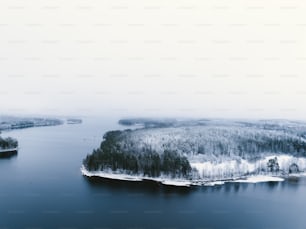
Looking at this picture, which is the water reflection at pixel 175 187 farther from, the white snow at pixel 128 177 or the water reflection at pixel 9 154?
the water reflection at pixel 9 154

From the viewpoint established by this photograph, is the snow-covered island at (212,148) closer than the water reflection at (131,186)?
Yes

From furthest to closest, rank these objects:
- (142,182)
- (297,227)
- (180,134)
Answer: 1. (142,182)
2. (180,134)
3. (297,227)

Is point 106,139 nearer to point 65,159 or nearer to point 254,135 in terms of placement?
point 65,159

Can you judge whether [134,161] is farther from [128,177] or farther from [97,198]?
[97,198]

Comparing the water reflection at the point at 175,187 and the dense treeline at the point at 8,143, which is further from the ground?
the dense treeline at the point at 8,143

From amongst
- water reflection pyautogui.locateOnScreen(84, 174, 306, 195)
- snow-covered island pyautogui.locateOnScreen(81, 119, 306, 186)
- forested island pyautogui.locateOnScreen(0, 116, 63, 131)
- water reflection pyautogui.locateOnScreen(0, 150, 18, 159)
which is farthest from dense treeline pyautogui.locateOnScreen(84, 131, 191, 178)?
water reflection pyautogui.locateOnScreen(0, 150, 18, 159)

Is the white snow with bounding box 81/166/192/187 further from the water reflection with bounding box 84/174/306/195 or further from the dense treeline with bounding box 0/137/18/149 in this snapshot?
the dense treeline with bounding box 0/137/18/149

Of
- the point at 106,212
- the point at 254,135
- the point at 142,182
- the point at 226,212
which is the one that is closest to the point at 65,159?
the point at 106,212

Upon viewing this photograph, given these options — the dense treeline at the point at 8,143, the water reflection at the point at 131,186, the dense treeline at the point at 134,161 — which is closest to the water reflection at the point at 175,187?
the water reflection at the point at 131,186
